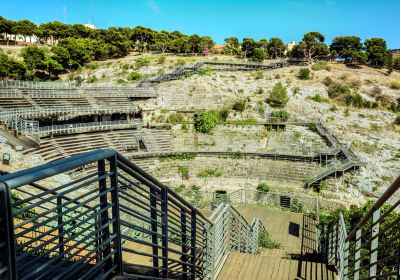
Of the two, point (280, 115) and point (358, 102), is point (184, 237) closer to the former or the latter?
point (280, 115)

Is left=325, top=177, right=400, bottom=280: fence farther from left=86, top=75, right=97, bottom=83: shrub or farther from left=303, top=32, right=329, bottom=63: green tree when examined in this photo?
left=303, top=32, right=329, bottom=63: green tree

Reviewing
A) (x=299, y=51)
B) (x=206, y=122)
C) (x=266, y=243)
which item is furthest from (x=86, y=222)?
(x=299, y=51)

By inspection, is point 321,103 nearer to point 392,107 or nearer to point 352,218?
point 392,107

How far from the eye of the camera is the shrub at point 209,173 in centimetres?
2730

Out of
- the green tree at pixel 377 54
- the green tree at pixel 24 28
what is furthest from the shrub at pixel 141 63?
the green tree at pixel 377 54

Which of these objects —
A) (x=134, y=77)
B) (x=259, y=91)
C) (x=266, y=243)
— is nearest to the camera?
(x=266, y=243)

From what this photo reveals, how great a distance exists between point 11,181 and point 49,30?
69.1m

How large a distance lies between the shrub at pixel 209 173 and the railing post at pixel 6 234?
25674mm

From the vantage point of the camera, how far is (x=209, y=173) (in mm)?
27469

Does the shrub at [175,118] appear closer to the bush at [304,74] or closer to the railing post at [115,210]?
the bush at [304,74]

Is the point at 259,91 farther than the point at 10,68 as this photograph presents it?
No

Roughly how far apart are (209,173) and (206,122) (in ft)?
20.4

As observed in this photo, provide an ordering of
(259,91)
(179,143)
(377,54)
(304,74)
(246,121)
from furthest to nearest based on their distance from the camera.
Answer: (377,54)
(304,74)
(259,91)
(246,121)
(179,143)

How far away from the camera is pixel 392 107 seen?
3444 centimetres
